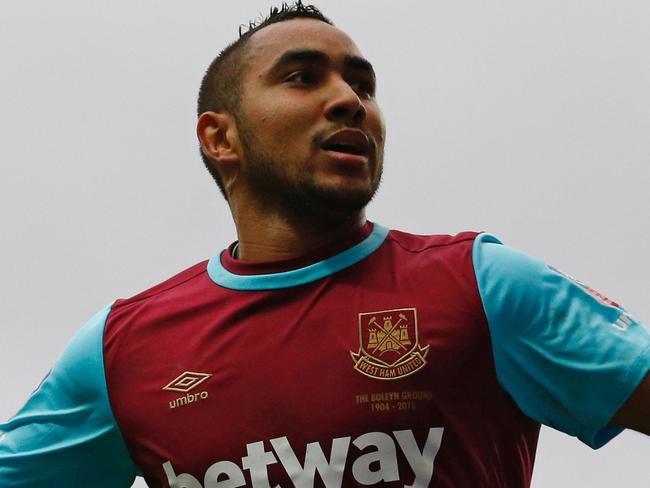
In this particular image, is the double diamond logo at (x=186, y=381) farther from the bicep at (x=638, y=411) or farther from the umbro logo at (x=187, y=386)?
the bicep at (x=638, y=411)

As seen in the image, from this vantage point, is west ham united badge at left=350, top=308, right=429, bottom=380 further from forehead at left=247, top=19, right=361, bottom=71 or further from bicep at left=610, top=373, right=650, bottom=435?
forehead at left=247, top=19, right=361, bottom=71

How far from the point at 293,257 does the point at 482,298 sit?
0.93 metres

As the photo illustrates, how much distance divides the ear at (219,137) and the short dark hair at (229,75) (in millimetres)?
47

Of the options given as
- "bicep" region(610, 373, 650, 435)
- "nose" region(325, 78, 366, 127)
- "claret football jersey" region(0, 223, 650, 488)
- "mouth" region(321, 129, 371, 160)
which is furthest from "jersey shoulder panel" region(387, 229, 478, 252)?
"bicep" region(610, 373, 650, 435)

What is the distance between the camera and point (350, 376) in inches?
157

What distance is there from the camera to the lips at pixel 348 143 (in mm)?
4434

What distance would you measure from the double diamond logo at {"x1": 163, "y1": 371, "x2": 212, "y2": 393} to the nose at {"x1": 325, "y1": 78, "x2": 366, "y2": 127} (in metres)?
1.19

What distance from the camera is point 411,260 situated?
171 inches

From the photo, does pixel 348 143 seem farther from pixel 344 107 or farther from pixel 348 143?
pixel 344 107

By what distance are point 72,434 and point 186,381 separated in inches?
24.9

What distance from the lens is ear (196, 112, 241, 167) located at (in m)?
4.87

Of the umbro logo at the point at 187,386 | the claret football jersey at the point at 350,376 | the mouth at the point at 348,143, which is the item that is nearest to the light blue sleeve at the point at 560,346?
the claret football jersey at the point at 350,376

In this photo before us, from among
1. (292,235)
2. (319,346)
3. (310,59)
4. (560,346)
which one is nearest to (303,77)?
(310,59)

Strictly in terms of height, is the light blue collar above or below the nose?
below
